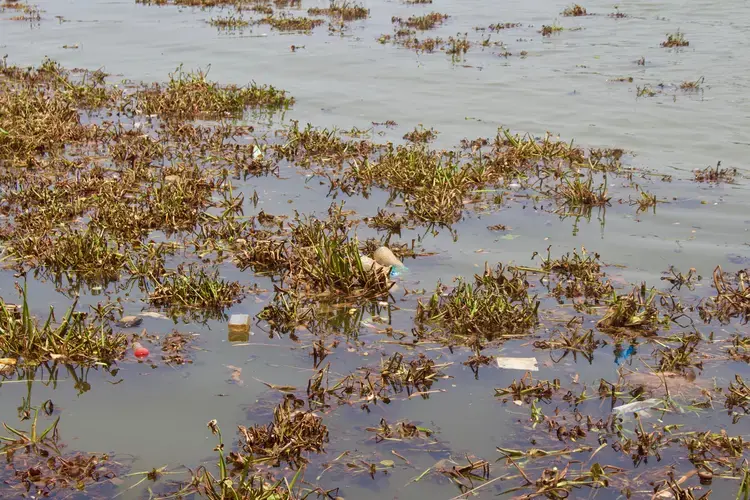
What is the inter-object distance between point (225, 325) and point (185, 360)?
1.87 ft

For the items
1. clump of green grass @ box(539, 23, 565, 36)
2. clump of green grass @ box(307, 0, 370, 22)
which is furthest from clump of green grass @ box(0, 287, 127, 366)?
clump of green grass @ box(307, 0, 370, 22)

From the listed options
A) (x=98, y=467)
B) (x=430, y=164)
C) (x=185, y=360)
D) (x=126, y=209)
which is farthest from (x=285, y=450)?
(x=430, y=164)

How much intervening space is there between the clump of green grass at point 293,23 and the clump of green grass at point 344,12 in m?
1.03

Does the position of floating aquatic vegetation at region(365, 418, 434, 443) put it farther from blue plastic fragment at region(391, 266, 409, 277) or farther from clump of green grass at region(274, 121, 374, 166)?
clump of green grass at region(274, 121, 374, 166)

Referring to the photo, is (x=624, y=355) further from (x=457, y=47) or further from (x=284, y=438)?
(x=457, y=47)

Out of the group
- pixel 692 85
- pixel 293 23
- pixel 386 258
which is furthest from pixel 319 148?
pixel 293 23

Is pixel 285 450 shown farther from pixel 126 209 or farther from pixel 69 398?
pixel 126 209

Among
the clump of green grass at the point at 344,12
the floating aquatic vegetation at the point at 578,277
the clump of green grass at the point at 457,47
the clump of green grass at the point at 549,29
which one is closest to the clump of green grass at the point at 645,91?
the clump of green grass at the point at 457,47

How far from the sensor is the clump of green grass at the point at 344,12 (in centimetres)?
2291

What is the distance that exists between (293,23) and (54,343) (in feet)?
55.9

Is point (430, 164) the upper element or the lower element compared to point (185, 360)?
upper

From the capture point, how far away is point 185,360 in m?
5.74

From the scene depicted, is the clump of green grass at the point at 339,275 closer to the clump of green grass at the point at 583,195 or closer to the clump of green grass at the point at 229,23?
the clump of green grass at the point at 583,195

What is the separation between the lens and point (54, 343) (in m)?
5.55
